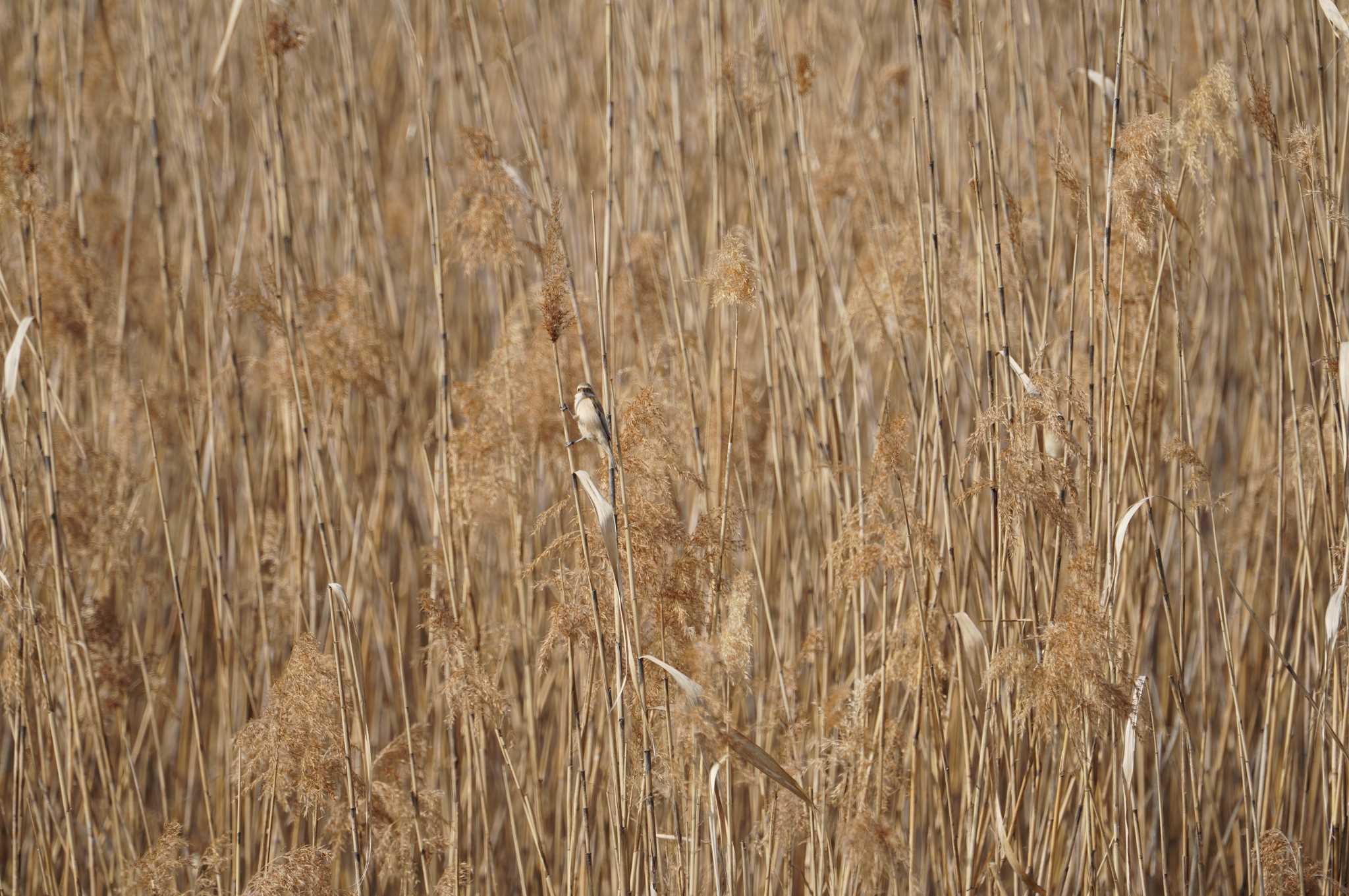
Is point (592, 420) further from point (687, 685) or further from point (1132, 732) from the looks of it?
point (1132, 732)

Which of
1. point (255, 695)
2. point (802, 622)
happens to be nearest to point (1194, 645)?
point (802, 622)

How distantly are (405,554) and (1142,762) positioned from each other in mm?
1121

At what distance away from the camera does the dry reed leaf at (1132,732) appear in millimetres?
Answer: 1040

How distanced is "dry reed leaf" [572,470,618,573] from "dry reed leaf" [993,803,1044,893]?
48cm

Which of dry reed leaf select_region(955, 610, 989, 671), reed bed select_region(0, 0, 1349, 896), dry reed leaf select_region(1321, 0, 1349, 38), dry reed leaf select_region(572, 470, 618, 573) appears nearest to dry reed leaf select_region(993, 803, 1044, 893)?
reed bed select_region(0, 0, 1349, 896)

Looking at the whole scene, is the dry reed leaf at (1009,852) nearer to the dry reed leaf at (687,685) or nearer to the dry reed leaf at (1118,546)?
the dry reed leaf at (1118,546)

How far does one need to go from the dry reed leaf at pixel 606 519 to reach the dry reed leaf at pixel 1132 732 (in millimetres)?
507

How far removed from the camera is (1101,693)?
3.23 feet

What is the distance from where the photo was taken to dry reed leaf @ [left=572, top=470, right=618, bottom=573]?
2.90ft

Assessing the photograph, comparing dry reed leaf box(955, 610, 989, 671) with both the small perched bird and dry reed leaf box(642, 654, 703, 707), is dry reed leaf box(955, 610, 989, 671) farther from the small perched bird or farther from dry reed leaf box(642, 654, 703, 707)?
the small perched bird

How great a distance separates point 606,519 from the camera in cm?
89

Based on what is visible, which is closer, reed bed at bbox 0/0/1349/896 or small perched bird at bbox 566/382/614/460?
small perched bird at bbox 566/382/614/460

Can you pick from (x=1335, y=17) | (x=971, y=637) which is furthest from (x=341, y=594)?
(x=1335, y=17)

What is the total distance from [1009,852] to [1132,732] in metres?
0.18
